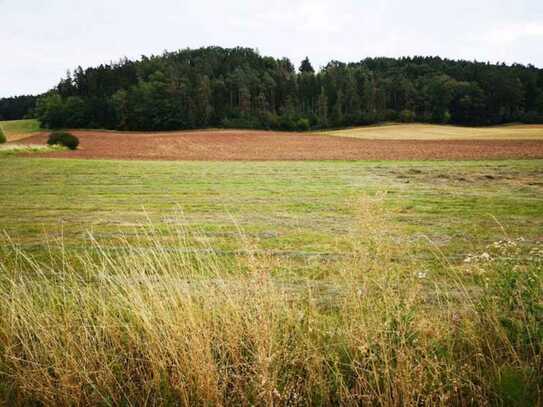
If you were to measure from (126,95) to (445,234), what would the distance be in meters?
102

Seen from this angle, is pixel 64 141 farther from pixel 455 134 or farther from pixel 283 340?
pixel 455 134

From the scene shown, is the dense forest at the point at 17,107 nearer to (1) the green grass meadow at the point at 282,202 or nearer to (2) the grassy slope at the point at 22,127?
(2) the grassy slope at the point at 22,127

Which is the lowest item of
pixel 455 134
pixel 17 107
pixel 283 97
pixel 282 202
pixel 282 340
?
pixel 282 202

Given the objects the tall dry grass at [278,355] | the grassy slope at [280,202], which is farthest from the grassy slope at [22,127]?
the tall dry grass at [278,355]

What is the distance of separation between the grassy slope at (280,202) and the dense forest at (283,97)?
70017 millimetres

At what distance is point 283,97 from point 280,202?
10067 centimetres

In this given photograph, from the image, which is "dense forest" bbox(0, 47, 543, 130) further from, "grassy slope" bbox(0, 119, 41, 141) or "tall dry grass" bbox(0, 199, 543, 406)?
"tall dry grass" bbox(0, 199, 543, 406)

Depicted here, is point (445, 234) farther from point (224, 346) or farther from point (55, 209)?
point (55, 209)

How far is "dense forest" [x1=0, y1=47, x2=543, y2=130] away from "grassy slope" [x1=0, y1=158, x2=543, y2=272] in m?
70.0

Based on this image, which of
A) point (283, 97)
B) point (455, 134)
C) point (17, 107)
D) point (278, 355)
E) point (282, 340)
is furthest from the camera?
point (17, 107)

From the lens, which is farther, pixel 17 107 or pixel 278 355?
pixel 17 107

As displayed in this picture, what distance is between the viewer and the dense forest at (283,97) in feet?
311

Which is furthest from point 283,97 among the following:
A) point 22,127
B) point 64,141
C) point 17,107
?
point 17,107

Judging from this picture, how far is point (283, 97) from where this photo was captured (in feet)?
364
